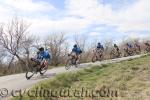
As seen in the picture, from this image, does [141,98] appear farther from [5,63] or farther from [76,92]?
[5,63]

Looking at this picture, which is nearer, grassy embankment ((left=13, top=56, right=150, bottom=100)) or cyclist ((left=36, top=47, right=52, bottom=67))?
grassy embankment ((left=13, top=56, right=150, bottom=100))

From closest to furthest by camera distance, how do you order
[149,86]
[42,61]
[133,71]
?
[149,86]
[133,71]
[42,61]

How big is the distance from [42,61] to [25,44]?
41.3 m

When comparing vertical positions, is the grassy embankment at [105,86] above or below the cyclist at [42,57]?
below

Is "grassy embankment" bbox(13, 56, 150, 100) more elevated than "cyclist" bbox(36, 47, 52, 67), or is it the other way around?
"cyclist" bbox(36, 47, 52, 67)

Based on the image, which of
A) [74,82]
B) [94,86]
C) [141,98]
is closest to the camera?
[141,98]

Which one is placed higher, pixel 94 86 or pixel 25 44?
pixel 25 44

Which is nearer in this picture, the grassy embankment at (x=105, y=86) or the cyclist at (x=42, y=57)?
the grassy embankment at (x=105, y=86)

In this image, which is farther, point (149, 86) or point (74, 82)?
point (74, 82)

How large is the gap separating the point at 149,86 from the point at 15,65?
4534 centimetres

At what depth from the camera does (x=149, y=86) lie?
14305 millimetres

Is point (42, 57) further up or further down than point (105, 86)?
further up

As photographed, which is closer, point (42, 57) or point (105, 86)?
point (105, 86)

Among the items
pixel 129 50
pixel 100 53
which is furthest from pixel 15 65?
pixel 100 53
